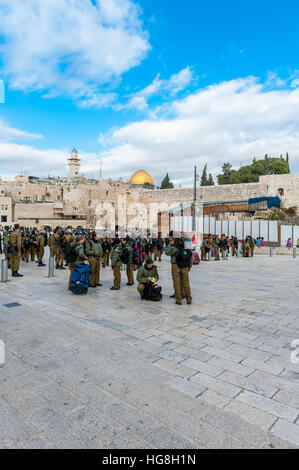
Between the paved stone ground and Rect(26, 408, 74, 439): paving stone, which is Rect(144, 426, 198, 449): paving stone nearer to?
the paved stone ground

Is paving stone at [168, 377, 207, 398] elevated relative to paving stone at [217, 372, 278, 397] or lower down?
elevated

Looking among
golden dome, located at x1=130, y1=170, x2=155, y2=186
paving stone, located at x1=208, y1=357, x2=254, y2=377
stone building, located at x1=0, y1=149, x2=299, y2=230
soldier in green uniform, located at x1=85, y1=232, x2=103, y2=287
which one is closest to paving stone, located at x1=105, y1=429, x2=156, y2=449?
paving stone, located at x1=208, y1=357, x2=254, y2=377

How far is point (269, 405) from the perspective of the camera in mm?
2592

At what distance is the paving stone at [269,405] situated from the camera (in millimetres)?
2458

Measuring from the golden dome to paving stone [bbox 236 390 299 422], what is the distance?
2770 inches

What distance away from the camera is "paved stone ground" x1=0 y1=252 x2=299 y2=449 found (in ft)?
7.23

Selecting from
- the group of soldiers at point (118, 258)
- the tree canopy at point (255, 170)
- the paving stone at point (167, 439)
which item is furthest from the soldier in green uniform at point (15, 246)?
the tree canopy at point (255, 170)

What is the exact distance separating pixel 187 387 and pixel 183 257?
128 inches

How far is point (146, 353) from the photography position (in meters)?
3.60

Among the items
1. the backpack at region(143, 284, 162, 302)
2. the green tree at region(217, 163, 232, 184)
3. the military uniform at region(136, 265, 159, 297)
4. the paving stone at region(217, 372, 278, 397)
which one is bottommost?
the paving stone at region(217, 372, 278, 397)

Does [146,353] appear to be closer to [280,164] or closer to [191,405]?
[191,405]

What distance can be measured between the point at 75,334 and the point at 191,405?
2.16 metres

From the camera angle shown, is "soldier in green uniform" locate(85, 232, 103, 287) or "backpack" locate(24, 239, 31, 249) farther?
"backpack" locate(24, 239, 31, 249)
